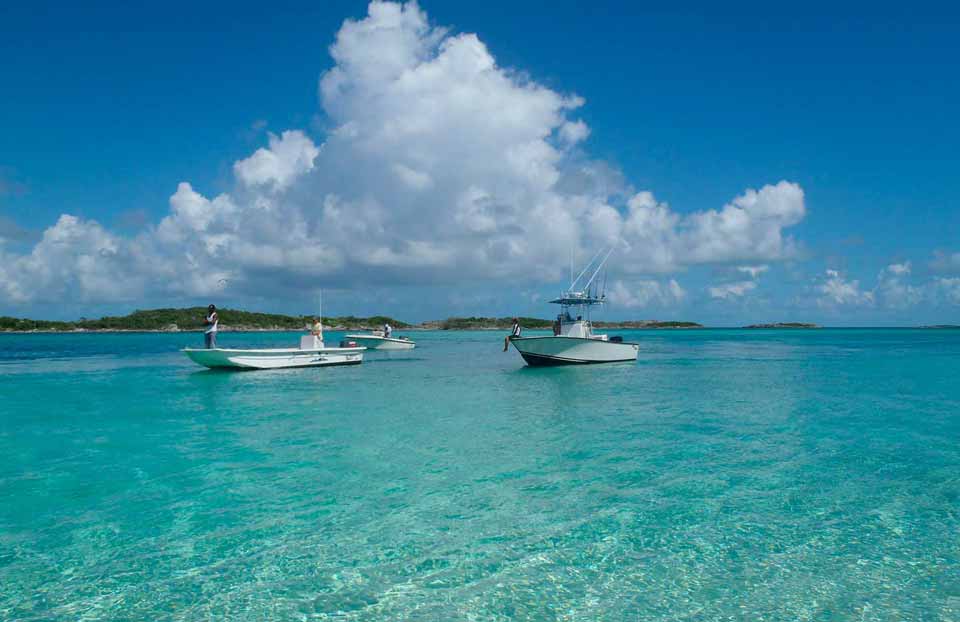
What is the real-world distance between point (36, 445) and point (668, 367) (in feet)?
108

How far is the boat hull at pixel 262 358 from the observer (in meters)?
31.5

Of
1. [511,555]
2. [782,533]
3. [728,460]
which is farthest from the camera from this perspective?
[728,460]

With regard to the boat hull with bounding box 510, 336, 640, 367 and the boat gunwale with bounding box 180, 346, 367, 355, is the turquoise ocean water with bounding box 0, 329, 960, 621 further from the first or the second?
the boat hull with bounding box 510, 336, 640, 367

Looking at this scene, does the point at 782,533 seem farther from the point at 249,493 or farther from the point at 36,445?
the point at 36,445

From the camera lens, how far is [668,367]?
3753cm

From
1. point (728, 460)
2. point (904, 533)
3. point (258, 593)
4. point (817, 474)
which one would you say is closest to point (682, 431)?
point (728, 460)

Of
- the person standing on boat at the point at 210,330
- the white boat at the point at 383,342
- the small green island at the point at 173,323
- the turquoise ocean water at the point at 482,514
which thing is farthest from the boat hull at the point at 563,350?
the small green island at the point at 173,323

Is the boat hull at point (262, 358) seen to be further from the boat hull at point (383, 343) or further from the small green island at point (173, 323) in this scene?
the small green island at point (173, 323)

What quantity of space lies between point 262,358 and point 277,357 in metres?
1.00

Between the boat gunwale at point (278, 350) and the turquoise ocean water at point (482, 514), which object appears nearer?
the turquoise ocean water at point (482, 514)

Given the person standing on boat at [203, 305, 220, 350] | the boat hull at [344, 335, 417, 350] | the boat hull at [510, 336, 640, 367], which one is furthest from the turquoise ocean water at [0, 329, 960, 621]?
the boat hull at [344, 335, 417, 350]

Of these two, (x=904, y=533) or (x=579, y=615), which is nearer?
(x=579, y=615)

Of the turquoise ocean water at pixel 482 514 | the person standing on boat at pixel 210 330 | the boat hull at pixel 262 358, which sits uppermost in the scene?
the person standing on boat at pixel 210 330

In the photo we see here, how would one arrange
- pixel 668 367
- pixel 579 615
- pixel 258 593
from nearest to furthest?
pixel 579 615
pixel 258 593
pixel 668 367
